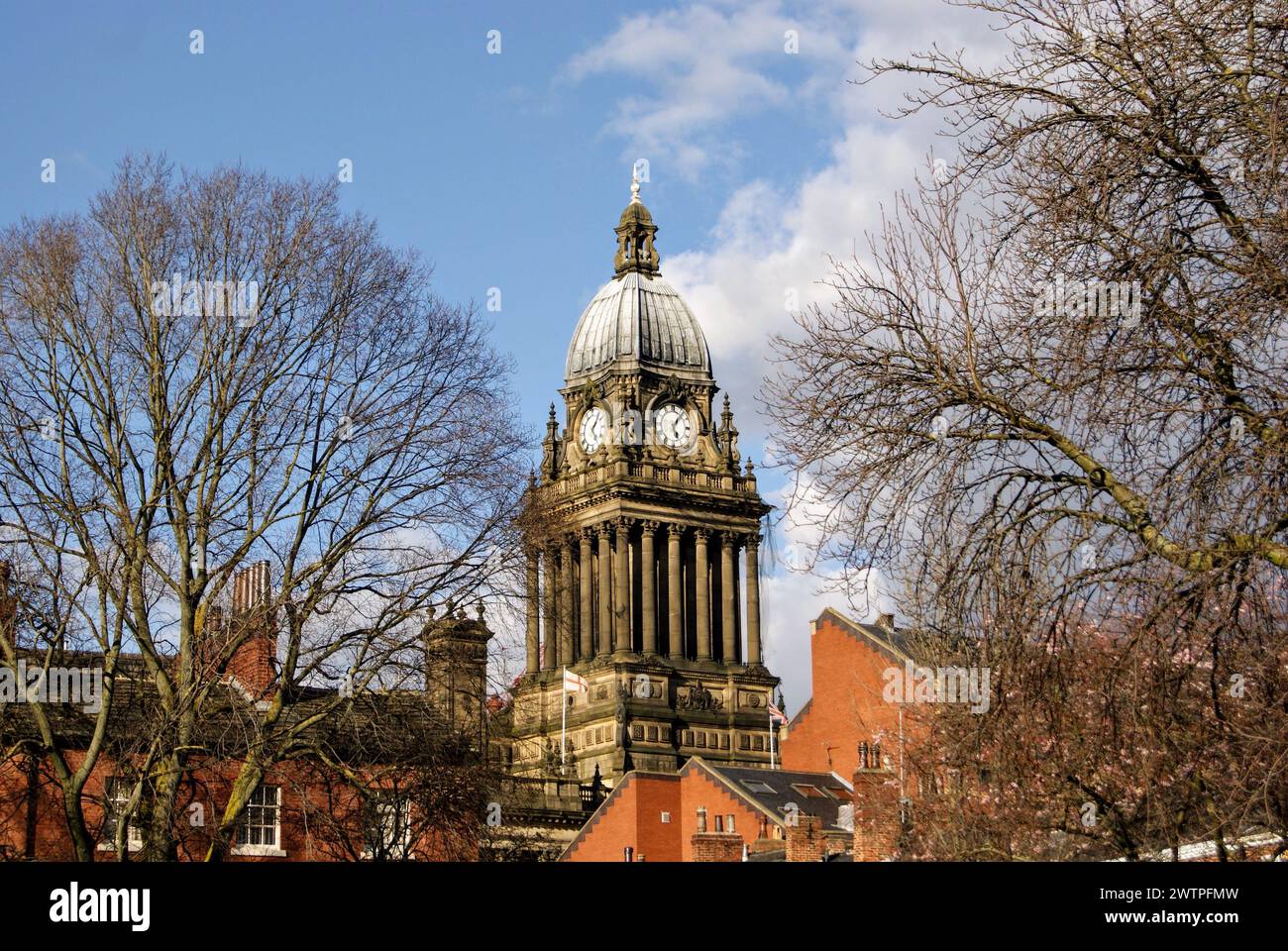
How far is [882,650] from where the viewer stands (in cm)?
7019

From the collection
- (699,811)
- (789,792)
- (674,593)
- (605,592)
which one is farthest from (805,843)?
(674,593)

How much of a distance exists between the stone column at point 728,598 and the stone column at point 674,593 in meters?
2.89

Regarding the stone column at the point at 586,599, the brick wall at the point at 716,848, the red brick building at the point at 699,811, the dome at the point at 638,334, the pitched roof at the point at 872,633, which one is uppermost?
the dome at the point at 638,334

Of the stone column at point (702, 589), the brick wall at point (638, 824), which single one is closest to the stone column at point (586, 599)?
the stone column at point (702, 589)

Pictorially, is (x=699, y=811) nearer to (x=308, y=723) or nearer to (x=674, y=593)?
(x=308, y=723)

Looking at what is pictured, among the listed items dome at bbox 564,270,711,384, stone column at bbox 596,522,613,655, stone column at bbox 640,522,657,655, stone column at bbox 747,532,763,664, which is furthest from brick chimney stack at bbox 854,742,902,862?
dome at bbox 564,270,711,384

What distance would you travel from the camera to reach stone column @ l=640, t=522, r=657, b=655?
10188 centimetres

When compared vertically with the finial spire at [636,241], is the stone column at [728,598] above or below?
below

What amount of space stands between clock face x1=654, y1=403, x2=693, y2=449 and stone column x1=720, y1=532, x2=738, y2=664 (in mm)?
6319

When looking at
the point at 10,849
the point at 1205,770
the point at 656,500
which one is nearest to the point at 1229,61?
the point at 1205,770

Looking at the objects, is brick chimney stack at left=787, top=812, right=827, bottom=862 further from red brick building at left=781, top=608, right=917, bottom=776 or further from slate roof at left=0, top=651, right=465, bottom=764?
slate roof at left=0, top=651, right=465, bottom=764

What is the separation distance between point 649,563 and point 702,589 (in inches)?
157

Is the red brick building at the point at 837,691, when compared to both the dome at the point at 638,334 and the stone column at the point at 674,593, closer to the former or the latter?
the stone column at the point at 674,593

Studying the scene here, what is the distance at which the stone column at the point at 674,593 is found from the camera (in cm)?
10294
